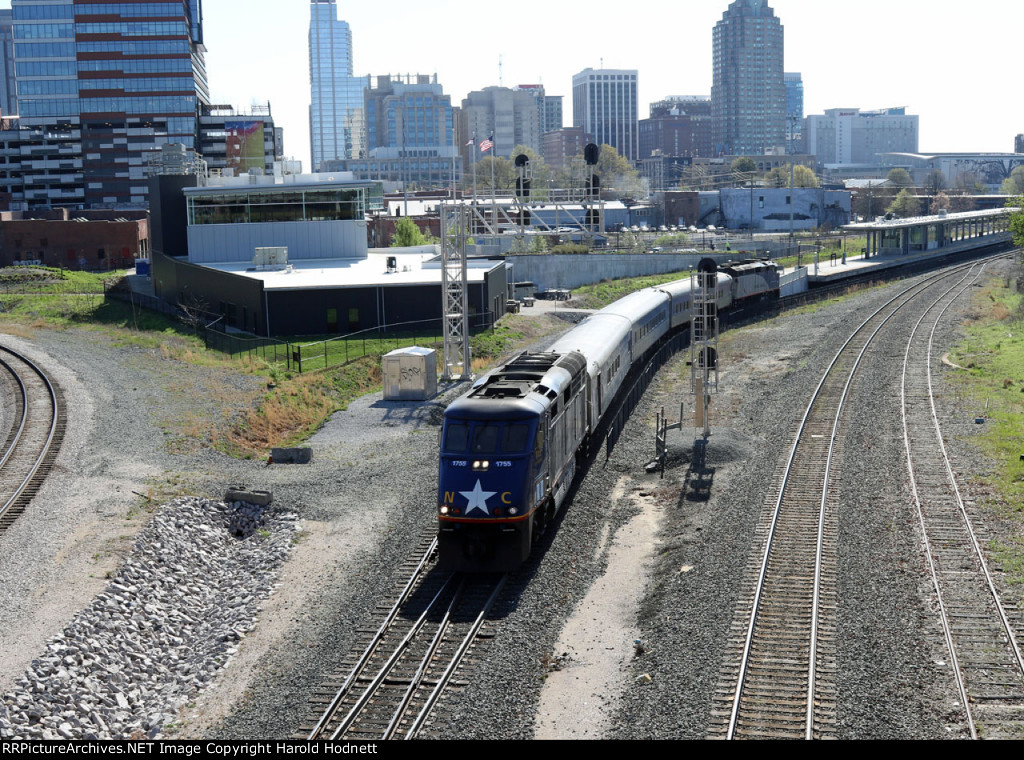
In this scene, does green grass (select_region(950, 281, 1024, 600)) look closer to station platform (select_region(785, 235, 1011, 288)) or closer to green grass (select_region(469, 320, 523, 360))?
station platform (select_region(785, 235, 1011, 288))

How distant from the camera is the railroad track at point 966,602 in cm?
1467

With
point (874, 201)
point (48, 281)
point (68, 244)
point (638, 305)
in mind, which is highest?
point (874, 201)

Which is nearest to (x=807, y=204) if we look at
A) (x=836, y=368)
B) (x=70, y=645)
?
(x=836, y=368)

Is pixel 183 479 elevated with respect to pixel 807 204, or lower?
lower

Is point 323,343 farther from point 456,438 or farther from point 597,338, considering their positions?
point 456,438

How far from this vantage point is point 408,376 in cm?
3725

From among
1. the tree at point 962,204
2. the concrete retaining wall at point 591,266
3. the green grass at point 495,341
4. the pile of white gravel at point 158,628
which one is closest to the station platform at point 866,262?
the concrete retaining wall at point 591,266

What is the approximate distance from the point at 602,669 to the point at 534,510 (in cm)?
435

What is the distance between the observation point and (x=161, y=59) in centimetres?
12900

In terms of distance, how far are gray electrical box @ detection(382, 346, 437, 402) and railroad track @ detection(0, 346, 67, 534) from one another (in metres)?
10.7

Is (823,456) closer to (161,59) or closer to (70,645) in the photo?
(70,645)

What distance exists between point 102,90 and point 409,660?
129 meters

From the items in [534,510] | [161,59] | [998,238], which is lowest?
[534,510]

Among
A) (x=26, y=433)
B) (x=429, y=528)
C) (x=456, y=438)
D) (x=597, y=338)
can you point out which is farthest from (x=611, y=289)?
(x=456, y=438)
